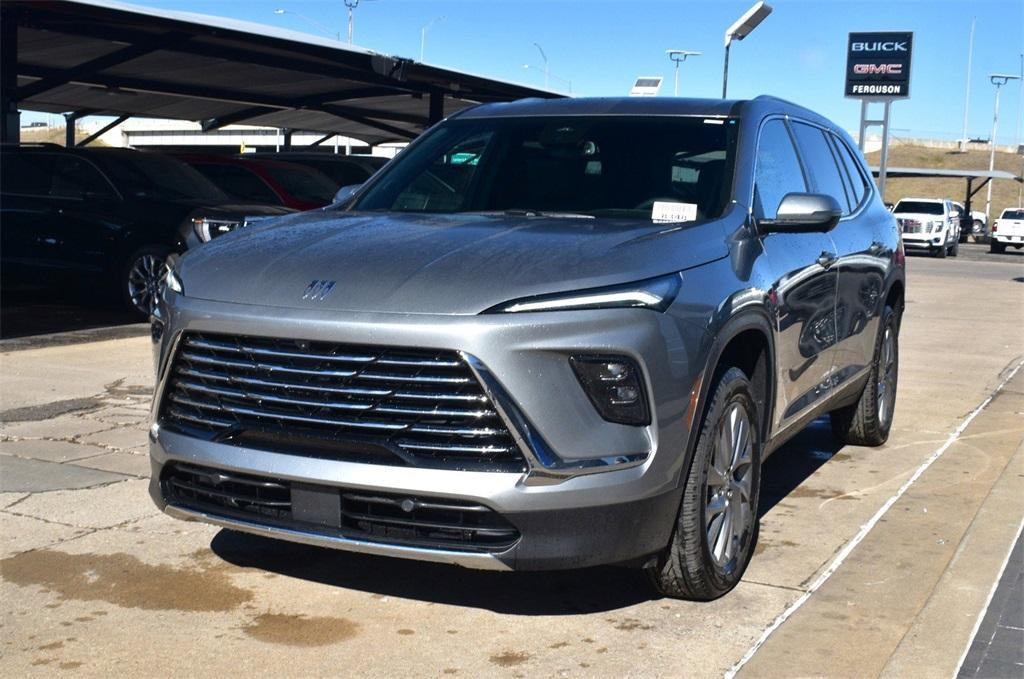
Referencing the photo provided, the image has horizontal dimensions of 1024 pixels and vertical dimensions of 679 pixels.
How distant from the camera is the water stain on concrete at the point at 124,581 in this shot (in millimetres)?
4445

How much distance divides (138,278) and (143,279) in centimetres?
6

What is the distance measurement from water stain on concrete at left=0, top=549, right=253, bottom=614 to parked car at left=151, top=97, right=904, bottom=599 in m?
→ 0.40

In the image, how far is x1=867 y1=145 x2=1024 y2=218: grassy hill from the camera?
333ft

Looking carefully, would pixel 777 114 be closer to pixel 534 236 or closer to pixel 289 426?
pixel 534 236

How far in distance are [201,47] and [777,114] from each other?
1308 centimetres

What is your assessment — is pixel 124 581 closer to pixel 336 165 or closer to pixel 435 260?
pixel 435 260

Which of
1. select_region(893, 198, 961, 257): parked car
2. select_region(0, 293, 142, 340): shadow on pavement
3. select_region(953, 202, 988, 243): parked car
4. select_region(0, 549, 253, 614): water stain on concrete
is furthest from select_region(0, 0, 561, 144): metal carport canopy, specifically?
select_region(953, 202, 988, 243): parked car

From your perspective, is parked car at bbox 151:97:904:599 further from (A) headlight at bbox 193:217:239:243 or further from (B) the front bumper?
(A) headlight at bbox 193:217:239:243

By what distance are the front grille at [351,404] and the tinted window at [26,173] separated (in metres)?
10.2

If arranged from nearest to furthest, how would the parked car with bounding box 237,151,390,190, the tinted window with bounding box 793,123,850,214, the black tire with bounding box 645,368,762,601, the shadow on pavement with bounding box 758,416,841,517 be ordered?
the black tire with bounding box 645,368,762,601
the tinted window with bounding box 793,123,850,214
the shadow on pavement with bounding box 758,416,841,517
the parked car with bounding box 237,151,390,190

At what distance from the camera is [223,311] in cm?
404

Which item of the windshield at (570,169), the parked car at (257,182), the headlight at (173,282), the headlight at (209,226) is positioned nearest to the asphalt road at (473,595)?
the headlight at (173,282)

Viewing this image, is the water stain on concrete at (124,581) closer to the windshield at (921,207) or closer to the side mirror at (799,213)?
the side mirror at (799,213)

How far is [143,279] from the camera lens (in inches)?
512
